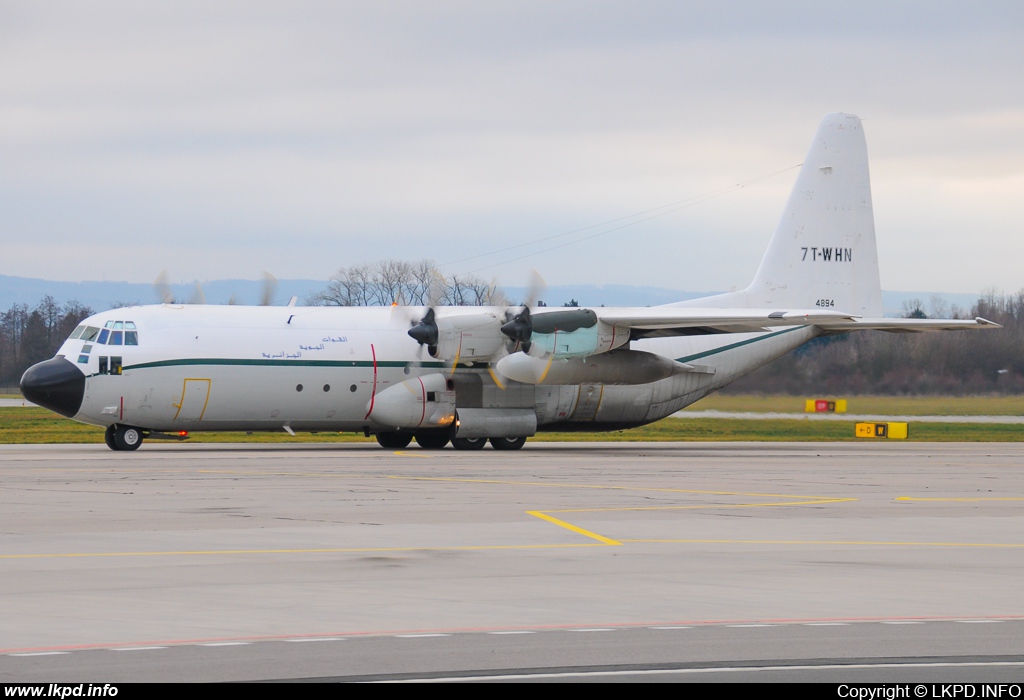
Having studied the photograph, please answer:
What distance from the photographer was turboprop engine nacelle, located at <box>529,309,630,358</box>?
107 feet

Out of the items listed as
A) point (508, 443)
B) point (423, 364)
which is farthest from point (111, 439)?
point (508, 443)

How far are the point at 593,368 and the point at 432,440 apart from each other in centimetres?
556

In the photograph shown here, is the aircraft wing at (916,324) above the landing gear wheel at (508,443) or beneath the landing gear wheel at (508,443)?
above

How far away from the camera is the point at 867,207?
40.0 metres

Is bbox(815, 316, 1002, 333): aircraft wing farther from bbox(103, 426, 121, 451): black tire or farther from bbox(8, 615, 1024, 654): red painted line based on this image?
bbox(8, 615, 1024, 654): red painted line

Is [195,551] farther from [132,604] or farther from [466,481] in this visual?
[466,481]

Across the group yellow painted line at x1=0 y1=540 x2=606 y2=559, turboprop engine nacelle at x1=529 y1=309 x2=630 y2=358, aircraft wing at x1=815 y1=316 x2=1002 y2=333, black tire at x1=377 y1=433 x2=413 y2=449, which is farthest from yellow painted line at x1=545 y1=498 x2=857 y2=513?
black tire at x1=377 y1=433 x2=413 y2=449

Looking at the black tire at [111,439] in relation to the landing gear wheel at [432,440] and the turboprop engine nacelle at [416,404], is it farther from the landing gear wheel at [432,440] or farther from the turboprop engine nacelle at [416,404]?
the landing gear wheel at [432,440]

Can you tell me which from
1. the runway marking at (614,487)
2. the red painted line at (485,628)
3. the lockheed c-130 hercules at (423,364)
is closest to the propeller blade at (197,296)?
the lockheed c-130 hercules at (423,364)

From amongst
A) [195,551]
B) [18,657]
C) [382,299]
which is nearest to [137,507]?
Result: [195,551]

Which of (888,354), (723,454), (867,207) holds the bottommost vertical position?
(723,454)

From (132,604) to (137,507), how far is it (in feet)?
26.5

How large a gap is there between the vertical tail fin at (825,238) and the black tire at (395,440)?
11.6 m

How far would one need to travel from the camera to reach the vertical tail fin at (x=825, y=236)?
39156 mm
